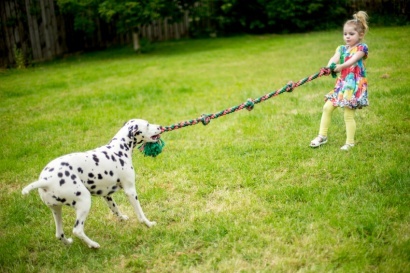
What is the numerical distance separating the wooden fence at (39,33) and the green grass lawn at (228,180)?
4.87 meters

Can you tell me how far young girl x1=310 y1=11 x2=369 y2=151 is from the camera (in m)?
5.01

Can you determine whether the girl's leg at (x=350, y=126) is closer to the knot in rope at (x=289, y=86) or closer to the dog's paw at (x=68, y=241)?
the knot in rope at (x=289, y=86)

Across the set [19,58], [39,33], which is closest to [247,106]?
[19,58]

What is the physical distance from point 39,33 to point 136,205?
12884 mm

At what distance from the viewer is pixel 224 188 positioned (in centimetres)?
445

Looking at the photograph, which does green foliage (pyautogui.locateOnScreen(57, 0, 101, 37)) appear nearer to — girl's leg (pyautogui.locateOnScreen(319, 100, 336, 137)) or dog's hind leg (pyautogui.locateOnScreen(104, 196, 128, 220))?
girl's leg (pyautogui.locateOnScreen(319, 100, 336, 137))

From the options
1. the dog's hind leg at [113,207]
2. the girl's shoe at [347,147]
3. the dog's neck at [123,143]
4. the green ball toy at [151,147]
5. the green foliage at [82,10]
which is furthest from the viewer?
the green foliage at [82,10]

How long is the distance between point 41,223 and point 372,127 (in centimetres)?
455

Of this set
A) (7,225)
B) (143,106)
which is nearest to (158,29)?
(143,106)

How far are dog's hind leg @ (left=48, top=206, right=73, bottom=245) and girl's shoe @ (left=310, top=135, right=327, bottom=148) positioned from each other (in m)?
3.33

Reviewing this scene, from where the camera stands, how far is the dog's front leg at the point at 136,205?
356cm

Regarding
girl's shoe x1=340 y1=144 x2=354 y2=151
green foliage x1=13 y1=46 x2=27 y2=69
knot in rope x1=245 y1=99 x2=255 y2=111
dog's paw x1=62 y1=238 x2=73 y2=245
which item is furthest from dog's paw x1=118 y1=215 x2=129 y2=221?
green foliage x1=13 y1=46 x2=27 y2=69

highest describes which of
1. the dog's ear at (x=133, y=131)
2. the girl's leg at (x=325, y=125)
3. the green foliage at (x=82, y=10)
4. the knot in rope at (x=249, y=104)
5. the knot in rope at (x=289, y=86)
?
the green foliage at (x=82, y=10)

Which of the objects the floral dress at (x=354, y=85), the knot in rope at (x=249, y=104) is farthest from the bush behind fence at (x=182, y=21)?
the knot in rope at (x=249, y=104)
